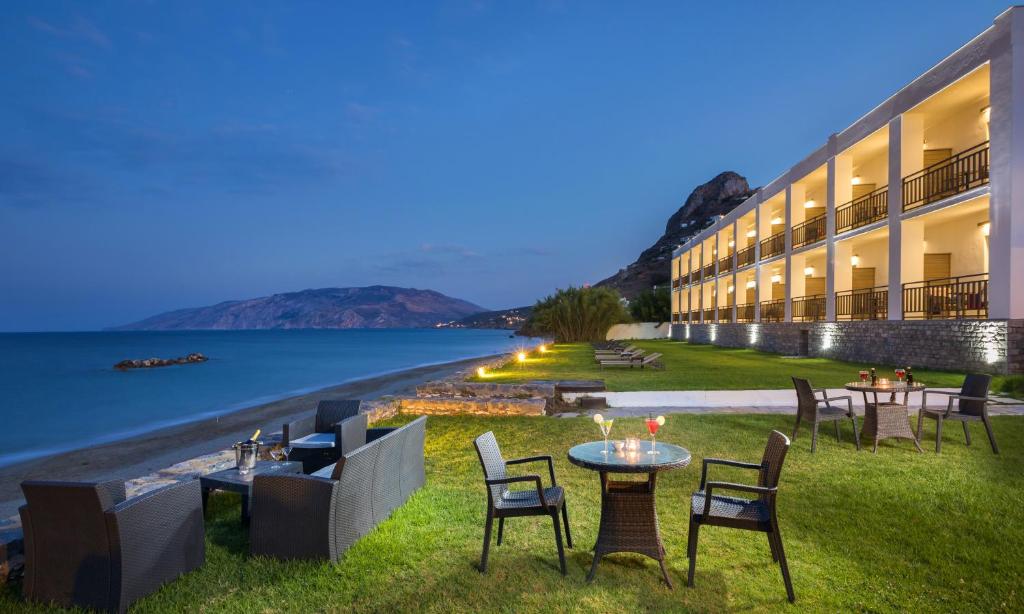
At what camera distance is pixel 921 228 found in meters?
16.6

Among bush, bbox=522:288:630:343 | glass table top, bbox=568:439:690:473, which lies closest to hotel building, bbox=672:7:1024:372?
bush, bbox=522:288:630:343

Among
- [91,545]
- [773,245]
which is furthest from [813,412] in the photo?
[773,245]

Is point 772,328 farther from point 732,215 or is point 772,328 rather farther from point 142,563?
point 142,563

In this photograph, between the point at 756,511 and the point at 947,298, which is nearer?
the point at 756,511

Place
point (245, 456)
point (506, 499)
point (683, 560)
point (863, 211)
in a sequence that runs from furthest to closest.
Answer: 1. point (863, 211)
2. point (245, 456)
3. point (506, 499)
4. point (683, 560)

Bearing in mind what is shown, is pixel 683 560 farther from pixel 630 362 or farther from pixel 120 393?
pixel 120 393

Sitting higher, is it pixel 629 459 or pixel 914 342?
pixel 914 342

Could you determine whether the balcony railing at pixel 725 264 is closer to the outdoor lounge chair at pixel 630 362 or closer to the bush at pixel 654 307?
the bush at pixel 654 307

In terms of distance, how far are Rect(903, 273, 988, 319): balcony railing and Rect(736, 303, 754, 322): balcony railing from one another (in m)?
14.0

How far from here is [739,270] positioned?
1268 inches

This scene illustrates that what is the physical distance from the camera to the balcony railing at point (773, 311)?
2691 centimetres

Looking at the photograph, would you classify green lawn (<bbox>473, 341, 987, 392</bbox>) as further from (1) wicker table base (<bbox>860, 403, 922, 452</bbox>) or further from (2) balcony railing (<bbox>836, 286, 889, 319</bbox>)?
(1) wicker table base (<bbox>860, 403, 922, 452</bbox>)

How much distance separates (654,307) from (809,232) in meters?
31.6

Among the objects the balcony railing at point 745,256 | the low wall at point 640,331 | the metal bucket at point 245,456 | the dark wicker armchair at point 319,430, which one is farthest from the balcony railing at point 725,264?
the metal bucket at point 245,456
